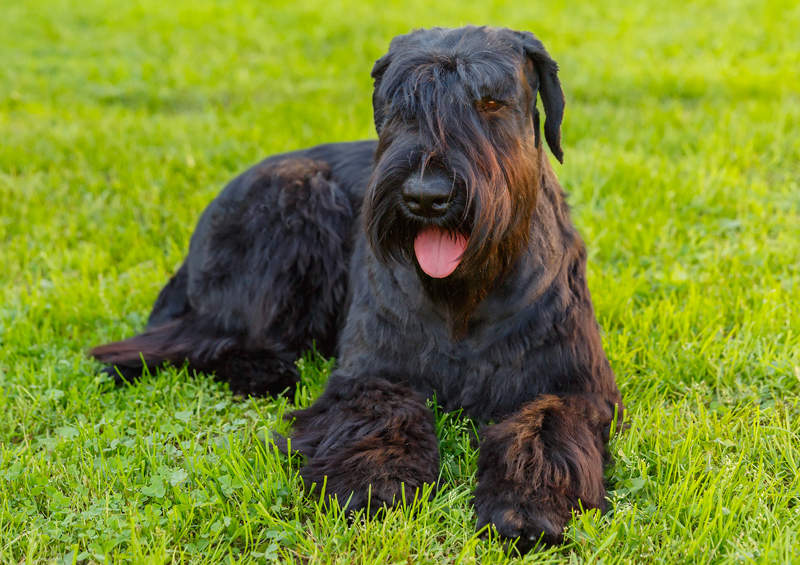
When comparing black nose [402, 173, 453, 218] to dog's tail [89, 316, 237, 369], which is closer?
black nose [402, 173, 453, 218]

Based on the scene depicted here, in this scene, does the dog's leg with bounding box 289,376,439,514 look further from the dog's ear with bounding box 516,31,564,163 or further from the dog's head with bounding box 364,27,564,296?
the dog's ear with bounding box 516,31,564,163

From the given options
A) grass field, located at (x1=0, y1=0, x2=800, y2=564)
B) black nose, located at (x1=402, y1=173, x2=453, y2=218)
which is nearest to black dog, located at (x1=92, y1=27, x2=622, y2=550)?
black nose, located at (x1=402, y1=173, x2=453, y2=218)

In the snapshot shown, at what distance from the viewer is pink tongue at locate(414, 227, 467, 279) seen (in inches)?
106

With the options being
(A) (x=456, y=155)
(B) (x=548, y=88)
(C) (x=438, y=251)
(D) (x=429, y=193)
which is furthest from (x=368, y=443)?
(B) (x=548, y=88)

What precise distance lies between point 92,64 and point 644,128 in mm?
6098

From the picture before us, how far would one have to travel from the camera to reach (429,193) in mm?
2525

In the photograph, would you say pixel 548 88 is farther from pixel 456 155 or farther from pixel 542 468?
pixel 542 468

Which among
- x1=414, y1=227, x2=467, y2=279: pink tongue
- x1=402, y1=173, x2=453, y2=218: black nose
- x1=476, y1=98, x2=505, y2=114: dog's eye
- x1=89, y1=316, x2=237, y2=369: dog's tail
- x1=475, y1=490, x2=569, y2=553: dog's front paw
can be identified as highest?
x1=476, y1=98, x2=505, y2=114: dog's eye

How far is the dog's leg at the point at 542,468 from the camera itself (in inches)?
98.0

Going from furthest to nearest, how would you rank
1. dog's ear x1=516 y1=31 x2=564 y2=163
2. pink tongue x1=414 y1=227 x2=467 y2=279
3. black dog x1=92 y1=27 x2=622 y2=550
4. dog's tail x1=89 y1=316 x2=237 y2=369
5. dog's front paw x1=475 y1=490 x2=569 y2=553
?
1. dog's tail x1=89 y1=316 x2=237 y2=369
2. dog's ear x1=516 y1=31 x2=564 y2=163
3. pink tongue x1=414 y1=227 x2=467 y2=279
4. black dog x1=92 y1=27 x2=622 y2=550
5. dog's front paw x1=475 y1=490 x2=569 y2=553

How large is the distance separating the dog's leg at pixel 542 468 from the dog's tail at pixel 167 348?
1599 millimetres

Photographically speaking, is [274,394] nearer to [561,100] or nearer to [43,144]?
[561,100]

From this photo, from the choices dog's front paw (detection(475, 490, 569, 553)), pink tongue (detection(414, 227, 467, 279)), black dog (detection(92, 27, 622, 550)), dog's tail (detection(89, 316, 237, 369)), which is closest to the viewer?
dog's front paw (detection(475, 490, 569, 553))

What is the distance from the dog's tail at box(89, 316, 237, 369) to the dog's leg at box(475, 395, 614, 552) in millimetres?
1599
